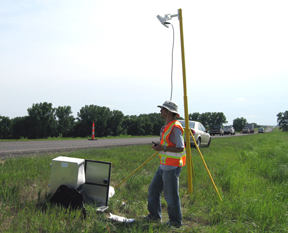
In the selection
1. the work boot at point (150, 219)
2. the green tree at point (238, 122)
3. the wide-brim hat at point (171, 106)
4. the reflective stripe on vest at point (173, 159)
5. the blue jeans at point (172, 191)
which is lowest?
the work boot at point (150, 219)

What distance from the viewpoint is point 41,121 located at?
6259 centimetres

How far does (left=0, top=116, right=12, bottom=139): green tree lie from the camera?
7006 cm

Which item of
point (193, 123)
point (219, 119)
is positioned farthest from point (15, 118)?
point (219, 119)

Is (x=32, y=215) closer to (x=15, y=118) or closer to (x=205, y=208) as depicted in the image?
(x=205, y=208)

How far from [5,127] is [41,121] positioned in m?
16.9

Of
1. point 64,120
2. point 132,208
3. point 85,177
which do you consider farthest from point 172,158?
point 64,120

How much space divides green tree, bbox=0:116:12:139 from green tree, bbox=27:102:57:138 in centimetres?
1223

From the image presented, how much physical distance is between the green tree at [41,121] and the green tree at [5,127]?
12.2 m

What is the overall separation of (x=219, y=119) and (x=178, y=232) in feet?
568

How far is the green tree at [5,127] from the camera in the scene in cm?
7006

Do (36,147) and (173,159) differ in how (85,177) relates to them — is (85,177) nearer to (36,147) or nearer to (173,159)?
(173,159)

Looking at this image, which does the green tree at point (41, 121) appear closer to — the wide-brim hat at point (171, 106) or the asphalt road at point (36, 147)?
the asphalt road at point (36, 147)

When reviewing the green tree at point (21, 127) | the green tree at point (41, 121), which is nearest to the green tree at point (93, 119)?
the green tree at point (41, 121)

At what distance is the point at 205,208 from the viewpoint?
4.41 metres
